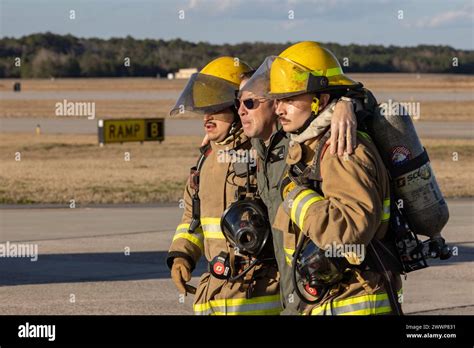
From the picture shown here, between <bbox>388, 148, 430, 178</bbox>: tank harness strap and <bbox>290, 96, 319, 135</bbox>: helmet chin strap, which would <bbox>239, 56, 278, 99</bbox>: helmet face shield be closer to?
<bbox>290, 96, 319, 135</bbox>: helmet chin strap

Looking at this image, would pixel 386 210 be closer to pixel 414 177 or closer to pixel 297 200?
pixel 414 177

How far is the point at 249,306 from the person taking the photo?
18.1 ft

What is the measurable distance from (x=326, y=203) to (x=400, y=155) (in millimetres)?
434

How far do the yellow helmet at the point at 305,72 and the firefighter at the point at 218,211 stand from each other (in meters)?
Result: 0.80

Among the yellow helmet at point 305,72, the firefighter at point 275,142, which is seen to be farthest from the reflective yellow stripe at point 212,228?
the yellow helmet at point 305,72

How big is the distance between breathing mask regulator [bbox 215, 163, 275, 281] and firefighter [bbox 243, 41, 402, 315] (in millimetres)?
369

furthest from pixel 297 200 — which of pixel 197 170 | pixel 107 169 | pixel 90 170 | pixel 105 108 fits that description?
pixel 105 108

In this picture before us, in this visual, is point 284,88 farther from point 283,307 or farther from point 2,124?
point 2,124

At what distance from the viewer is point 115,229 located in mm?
15766

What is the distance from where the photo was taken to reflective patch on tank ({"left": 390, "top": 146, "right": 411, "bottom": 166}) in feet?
15.5

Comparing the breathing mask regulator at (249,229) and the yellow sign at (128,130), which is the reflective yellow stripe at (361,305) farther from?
the yellow sign at (128,130)

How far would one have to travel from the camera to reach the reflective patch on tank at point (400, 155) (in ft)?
15.5
